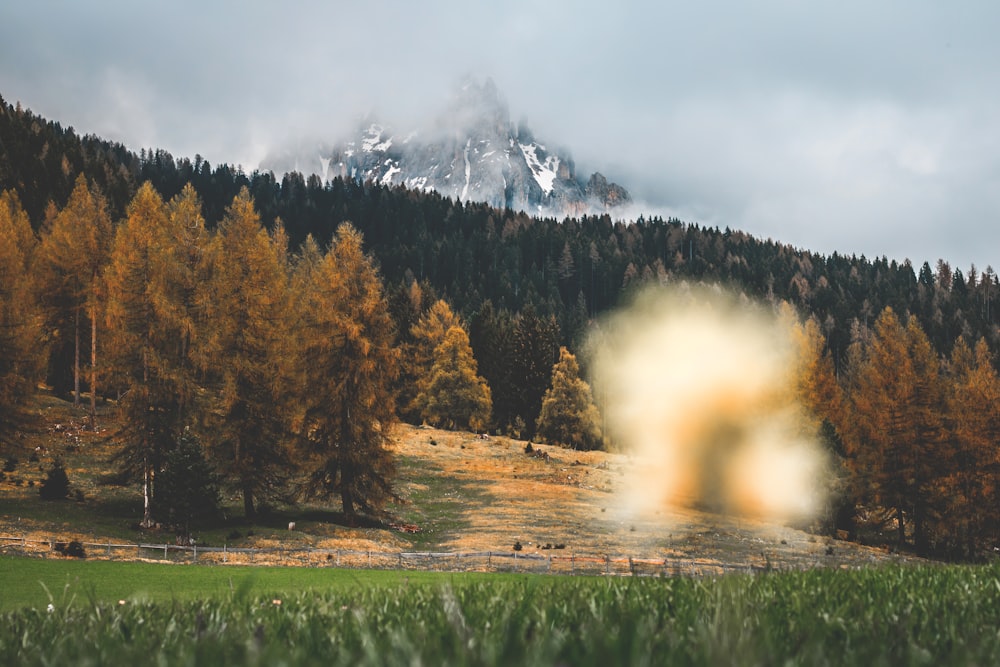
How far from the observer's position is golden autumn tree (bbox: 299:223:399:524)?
35219mm

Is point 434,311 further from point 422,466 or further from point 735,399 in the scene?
point 735,399

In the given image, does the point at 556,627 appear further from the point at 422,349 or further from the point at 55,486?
the point at 422,349

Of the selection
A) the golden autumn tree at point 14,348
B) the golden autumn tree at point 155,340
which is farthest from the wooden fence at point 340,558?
the golden autumn tree at point 14,348

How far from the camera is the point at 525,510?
43.9m

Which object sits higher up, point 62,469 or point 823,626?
point 823,626

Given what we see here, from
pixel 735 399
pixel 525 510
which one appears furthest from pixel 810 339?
pixel 525 510

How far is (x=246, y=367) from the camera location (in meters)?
32.9

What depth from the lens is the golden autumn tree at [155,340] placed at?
3073 centimetres

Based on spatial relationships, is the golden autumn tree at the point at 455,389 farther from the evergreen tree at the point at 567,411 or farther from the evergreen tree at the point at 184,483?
the evergreen tree at the point at 184,483

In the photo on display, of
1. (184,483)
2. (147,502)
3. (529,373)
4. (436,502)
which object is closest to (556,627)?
(184,483)

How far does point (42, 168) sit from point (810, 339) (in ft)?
391

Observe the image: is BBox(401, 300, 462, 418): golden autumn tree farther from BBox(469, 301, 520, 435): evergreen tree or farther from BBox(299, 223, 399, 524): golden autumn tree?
BBox(299, 223, 399, 524): golden autumn tree

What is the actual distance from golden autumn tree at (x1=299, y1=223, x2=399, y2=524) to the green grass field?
31.4 m

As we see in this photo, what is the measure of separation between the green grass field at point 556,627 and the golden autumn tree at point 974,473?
143 feet
